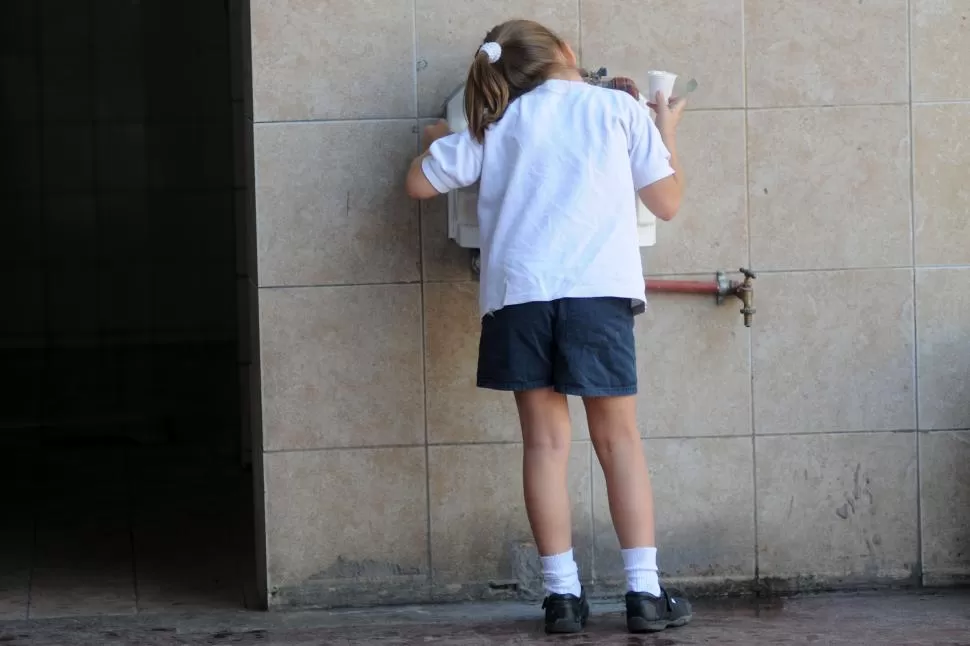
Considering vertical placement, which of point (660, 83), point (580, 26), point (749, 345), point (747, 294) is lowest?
point (749, 345)

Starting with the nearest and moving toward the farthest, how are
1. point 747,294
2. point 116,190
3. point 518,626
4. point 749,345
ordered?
point 518,626
point 747,294
point 749,345
point 116,190

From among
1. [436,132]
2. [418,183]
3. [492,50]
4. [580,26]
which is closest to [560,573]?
[418,183]

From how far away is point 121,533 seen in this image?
191 inches

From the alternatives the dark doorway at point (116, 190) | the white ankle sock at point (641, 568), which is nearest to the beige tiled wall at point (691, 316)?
the white ankle sock at point (641, 568)

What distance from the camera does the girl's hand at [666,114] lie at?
11.4 feet

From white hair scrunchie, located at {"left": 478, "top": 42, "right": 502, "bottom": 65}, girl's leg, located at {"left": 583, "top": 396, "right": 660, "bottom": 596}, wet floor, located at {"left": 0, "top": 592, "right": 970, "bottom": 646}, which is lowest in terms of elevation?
wet floor, located at {"left": 0, "top": 592, "right": 970, "bottom": 646}

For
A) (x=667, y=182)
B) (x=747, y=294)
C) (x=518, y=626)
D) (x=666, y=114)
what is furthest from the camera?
(x=747, y=294)

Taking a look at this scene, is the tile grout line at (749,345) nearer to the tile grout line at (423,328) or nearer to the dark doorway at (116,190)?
the tile grout line at (423,328)

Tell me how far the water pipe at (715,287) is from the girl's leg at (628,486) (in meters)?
0.46

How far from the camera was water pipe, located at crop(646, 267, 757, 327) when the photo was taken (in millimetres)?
3762

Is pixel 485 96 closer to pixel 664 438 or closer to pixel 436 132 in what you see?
pixel 436 132

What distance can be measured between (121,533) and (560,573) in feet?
6.80

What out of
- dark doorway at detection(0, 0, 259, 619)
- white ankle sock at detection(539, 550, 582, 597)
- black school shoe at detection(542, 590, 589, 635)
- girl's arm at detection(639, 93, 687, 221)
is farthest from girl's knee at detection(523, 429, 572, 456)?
dark doorway at detection(0, 0, 259, 619)

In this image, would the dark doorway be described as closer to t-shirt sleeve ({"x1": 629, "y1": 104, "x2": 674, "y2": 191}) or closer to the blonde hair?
the blonde hair
